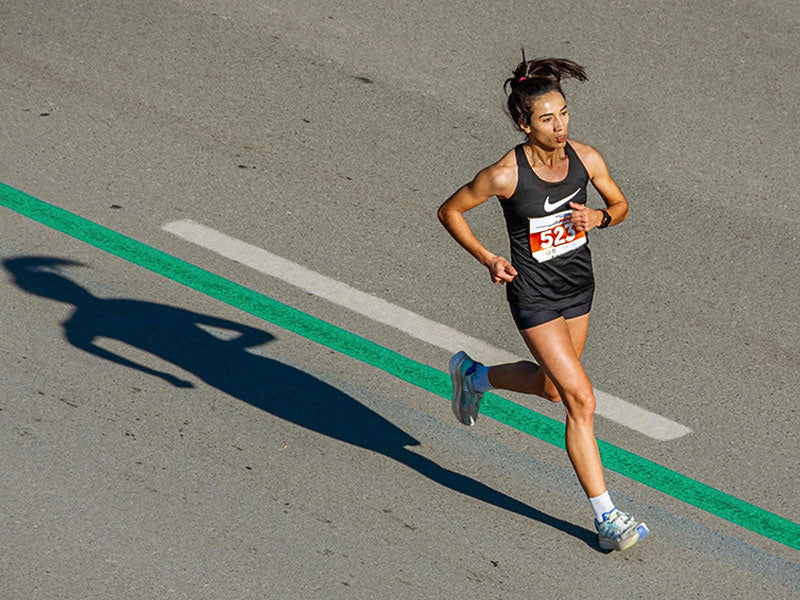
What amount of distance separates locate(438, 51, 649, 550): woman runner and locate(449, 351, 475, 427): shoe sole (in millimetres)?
581

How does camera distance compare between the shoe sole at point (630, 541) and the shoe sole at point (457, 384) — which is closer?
the shoe sole at point (630, 541)

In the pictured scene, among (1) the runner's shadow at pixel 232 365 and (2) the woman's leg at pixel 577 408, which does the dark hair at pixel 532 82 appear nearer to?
(2) the woman's leg at pixel 577 408

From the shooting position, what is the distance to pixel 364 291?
7.25m

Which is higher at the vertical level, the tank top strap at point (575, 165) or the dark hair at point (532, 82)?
the dark hair at point (532, 82)

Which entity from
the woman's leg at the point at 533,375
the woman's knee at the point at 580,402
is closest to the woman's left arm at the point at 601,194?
the woman's leg at the point at 533,375

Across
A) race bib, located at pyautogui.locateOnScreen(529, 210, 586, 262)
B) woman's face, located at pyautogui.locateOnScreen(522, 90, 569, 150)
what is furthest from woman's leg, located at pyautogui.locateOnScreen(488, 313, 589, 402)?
woman's face, located at pyautogui.locateOnScreen(522, 90, 569, 150)

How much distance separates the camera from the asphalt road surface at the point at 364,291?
18.0 ft

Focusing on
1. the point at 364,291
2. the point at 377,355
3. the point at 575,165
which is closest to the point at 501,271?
the point at 575,165

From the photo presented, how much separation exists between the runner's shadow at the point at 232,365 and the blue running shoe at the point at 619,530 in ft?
0.72

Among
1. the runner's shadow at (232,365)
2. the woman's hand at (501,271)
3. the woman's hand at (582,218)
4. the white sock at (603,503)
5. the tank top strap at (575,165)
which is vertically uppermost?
the tank top strap at (575,165)

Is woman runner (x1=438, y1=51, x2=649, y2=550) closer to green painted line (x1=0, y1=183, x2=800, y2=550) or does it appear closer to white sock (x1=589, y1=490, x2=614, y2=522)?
white sock (x1=589, y1=490, x2=614, y2=522)

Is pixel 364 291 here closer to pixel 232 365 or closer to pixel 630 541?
pixel 232 365

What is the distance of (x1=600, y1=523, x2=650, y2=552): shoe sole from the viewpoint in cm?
541

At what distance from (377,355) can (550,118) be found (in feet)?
6.28
